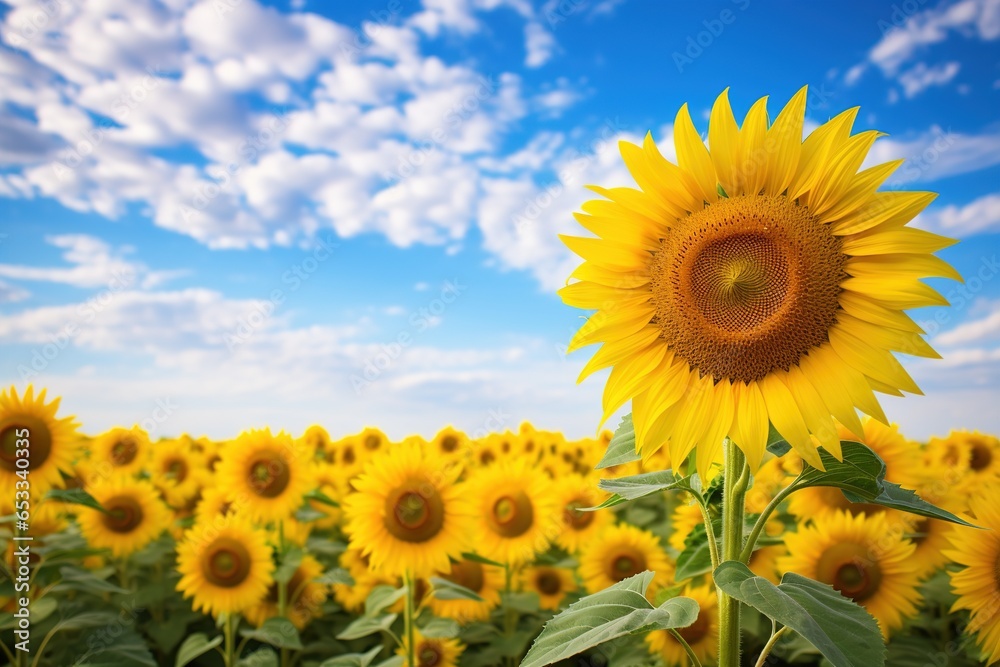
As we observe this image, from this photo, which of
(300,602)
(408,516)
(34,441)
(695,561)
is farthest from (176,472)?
(695,561)

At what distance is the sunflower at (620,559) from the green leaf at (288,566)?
2.60 meters

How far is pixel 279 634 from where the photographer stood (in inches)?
210

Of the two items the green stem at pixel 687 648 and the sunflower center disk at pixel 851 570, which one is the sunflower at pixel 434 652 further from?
the green stem at pixel 687 648

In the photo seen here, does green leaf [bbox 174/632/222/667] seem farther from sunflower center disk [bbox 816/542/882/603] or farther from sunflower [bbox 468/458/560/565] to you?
sunflower center disk [bbox 816/542/882/603]

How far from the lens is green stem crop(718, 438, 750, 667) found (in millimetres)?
2441

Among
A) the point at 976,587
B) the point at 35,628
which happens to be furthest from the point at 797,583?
the point at 35,628

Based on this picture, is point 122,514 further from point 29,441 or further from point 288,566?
point 288,566

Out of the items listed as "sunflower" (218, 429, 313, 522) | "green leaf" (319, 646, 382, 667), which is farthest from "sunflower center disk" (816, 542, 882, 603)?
"sunflower" (218, 429, 313, 522)

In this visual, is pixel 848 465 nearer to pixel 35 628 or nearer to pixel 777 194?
pixel 777 194

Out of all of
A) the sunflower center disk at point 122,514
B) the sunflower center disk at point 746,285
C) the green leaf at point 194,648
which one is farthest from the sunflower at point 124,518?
the sunflower center disk at point 746,285

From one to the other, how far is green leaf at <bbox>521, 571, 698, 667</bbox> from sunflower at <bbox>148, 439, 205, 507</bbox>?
307 inches

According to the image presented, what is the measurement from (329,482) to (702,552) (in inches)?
250

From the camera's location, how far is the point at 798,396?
2408 mm

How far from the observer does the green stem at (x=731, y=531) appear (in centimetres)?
244
